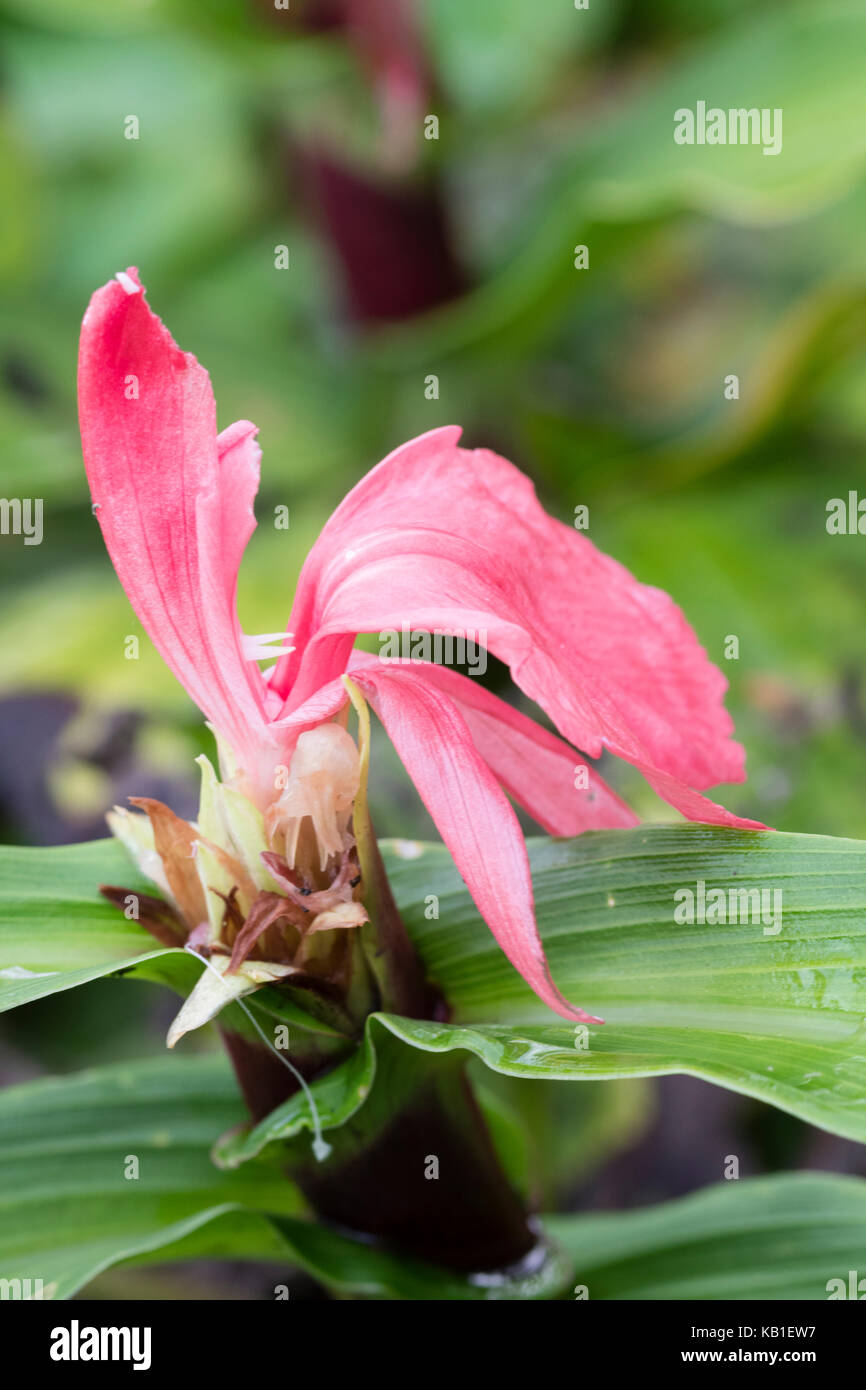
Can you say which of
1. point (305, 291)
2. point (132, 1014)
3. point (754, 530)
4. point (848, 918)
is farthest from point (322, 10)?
point (848, 918)

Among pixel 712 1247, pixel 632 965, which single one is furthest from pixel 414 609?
pixel 712 1247

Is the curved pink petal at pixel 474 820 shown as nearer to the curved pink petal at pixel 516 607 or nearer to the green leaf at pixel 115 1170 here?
the curved pink petal at pixel 516 607

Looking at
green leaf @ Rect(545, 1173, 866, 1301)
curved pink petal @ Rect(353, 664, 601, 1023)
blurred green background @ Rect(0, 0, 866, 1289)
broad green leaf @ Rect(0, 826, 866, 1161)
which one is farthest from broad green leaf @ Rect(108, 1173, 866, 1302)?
blurred green background @ Rect(0, 0, 866, 1289)

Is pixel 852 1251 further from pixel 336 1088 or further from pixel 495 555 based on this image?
pixel 495 555

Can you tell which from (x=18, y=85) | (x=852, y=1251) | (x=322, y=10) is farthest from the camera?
(x=18, y=85)

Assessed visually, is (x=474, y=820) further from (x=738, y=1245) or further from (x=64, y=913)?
(x=738, y=1245)
